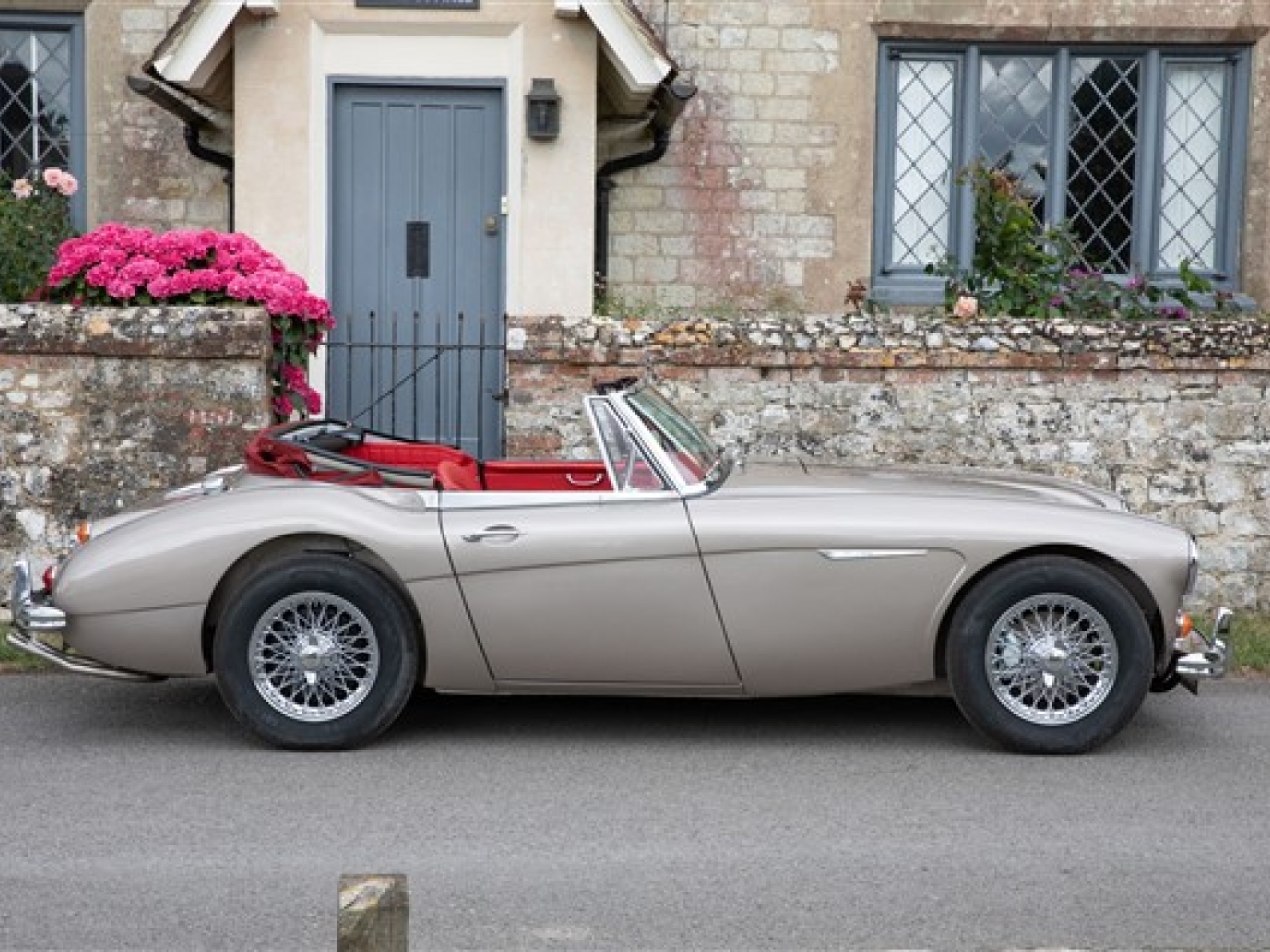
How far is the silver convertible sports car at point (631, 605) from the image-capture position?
23.4 feet

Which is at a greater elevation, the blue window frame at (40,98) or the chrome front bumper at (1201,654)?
the blue window frame at (40,98)

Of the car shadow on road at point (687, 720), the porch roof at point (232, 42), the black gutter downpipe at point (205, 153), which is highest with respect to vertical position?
the porch roof at point (232, 42)

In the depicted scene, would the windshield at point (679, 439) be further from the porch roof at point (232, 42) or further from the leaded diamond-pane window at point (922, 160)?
the leaded diamond-pane window at point (922, 160)

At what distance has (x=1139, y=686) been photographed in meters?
7.13

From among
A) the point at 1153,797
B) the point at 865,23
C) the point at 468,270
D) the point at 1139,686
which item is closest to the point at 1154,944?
the point at 1153,797

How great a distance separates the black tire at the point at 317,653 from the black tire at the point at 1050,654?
6.58 ft

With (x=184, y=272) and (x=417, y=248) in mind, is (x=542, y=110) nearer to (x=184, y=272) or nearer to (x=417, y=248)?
(x=417, y=248)

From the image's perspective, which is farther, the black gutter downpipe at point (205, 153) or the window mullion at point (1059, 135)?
the window mullion at point (1059, 135)

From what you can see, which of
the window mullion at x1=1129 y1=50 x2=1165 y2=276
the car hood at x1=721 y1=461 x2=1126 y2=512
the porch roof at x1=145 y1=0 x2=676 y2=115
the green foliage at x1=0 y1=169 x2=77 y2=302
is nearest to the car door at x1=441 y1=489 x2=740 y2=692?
the car hood at x1=721 y1=461 x2=1126 y2=512

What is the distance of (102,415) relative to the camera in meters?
9.93

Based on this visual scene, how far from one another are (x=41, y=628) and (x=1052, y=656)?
143 inches

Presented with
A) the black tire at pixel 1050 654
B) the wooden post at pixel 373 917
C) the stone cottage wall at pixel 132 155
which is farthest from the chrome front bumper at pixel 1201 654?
the stone cottage wall at pixel 132 155

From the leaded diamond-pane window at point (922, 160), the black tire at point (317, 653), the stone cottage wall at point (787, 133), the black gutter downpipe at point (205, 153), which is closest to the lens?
the black tire at point (317, 653)

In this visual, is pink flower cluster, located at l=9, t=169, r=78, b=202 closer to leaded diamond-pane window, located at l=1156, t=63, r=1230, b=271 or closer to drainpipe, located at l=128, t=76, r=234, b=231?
drainpipe, located at l=128, t=76, r=234, b=231
